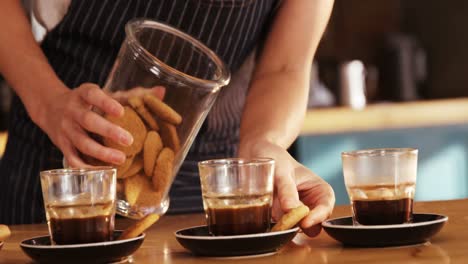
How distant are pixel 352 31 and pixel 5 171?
3.32 metres

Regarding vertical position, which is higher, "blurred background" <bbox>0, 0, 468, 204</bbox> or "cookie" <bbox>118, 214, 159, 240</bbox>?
"blurred background" <bbox>0, 0, 468, 204</bbox>

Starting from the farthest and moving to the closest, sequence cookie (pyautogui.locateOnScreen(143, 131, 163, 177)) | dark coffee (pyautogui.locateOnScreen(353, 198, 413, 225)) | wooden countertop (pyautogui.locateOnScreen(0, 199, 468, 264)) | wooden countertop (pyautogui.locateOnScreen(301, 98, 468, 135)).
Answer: wooden countertop (pyautogui.locateOnScreen(301, 98, 468, 135)) → cookie (pyautogui.locateOnScreen(143, 131, 163, 177)) → dark coffee (pyautogui.locateOnScreen(353, 198, 413, 225)) → wooden countertop (pyautogui.locateOnScreen(0, 199, 468, 264))

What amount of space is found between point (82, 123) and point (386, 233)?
454mm

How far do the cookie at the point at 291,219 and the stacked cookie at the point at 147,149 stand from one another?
20 centimetres

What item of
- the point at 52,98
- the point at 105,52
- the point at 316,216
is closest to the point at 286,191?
the point at 316,216

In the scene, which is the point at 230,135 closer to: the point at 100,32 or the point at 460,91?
the point at 100,32

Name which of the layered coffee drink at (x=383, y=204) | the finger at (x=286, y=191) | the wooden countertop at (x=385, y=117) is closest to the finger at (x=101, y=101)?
the finger at (x=286, y=191)

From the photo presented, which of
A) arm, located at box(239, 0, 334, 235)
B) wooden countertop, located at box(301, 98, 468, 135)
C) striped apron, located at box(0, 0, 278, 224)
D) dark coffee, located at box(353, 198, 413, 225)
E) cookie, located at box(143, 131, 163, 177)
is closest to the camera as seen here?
dark coffee, located at box(353, 198, 413, 225)

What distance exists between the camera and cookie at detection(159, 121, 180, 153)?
3.95 feet

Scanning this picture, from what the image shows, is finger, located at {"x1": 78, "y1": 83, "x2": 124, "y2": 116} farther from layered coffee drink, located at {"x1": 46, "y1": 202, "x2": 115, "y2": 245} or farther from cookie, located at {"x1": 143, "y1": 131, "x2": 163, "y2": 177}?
layered coffee drink, located at {"x1": 46, "y1": 202, "x2": 115, "y2": 245}

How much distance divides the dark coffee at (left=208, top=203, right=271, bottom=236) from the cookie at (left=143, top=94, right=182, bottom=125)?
0.58 ft

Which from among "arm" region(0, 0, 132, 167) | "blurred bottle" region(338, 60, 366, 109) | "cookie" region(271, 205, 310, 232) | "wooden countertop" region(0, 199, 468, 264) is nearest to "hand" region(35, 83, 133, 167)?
"arm" region(0, 0, 132, 167)

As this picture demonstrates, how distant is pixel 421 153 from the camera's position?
12.1 ft

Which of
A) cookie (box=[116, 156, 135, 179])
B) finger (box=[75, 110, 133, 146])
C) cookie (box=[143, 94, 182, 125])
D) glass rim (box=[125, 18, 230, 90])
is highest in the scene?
glass rim (box=[125, 18, 230, 90])
